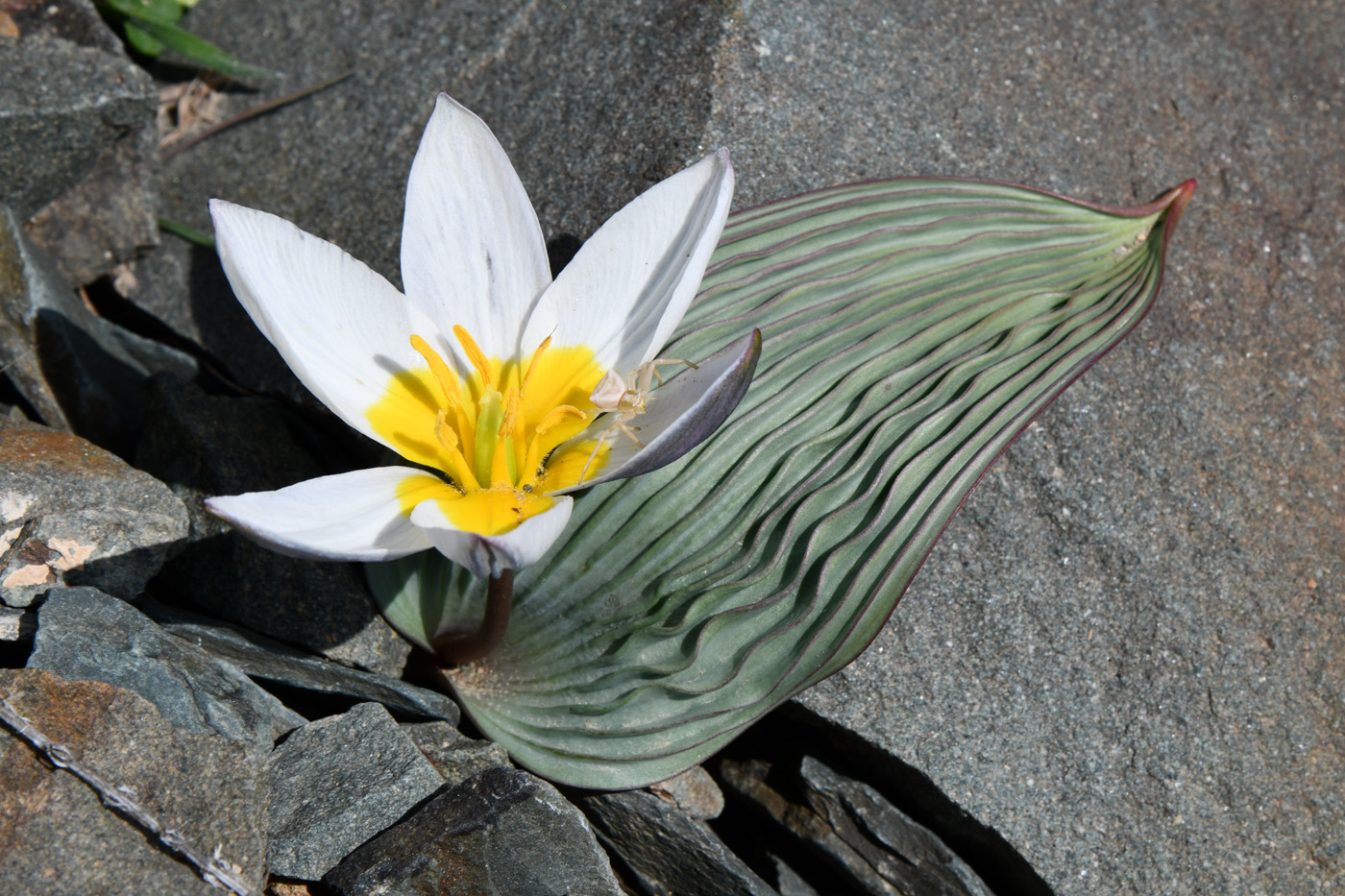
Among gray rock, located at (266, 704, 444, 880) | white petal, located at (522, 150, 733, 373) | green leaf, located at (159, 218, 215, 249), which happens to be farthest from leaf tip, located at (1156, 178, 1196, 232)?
green leaf, located at (159, 218, 215, 249)

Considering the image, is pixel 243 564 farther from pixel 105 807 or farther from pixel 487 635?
pixel 105 807

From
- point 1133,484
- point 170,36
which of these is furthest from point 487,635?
point 170,36

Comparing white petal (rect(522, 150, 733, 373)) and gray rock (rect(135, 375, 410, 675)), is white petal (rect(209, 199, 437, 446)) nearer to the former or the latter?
white petal (rect(522, 150, 733, 373))

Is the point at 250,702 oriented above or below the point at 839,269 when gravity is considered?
below

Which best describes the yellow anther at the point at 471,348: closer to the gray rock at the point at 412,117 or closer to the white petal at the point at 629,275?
the white petal at the point at 629,275

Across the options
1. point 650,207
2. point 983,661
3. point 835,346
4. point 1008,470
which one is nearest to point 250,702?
point 650,207

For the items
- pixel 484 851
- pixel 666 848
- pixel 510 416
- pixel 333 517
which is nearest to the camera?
pixel 333 517

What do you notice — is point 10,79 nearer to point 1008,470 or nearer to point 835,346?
point 835,346
